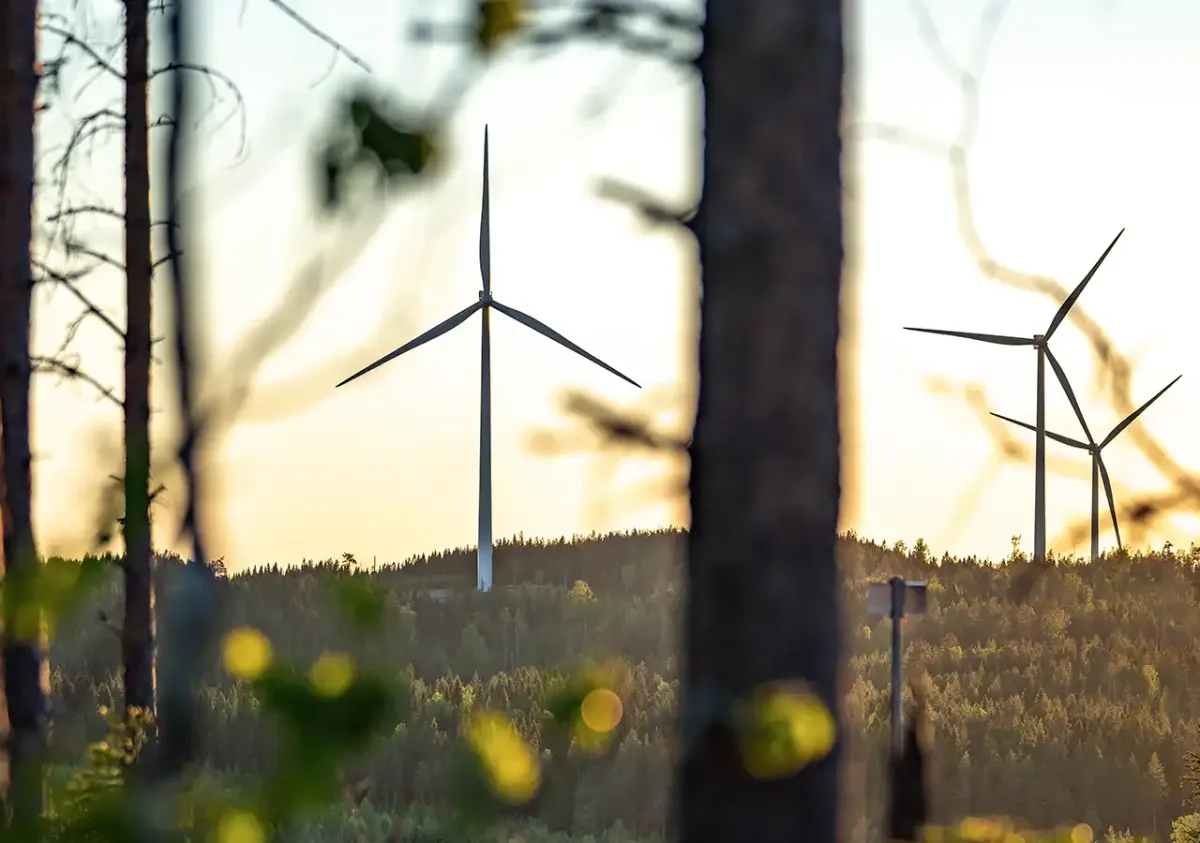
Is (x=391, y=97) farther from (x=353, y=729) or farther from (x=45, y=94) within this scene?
(x=45, y=94)

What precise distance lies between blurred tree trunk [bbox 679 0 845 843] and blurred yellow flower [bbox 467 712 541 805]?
160cm

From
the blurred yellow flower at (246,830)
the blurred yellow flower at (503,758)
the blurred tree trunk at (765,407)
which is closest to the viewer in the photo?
the blurred yellow flower at (503,758)

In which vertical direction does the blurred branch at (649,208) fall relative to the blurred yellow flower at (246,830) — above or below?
above

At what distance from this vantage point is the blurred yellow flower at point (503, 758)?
2514 millimetres

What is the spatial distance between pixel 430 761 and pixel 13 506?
1180 cm

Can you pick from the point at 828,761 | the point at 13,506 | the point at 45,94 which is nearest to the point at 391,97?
the point at 828,761

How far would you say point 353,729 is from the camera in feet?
8.36

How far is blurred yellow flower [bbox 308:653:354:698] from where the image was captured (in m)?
2.58

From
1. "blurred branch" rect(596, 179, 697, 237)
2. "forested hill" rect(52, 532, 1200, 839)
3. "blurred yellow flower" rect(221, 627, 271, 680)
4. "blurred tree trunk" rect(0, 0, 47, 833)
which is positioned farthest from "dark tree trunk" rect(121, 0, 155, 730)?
"blurred yellow flower" rect(221, 627, 271, 680)

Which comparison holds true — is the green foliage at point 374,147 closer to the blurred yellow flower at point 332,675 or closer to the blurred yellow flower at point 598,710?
the blurred yellow flower at point 332,675

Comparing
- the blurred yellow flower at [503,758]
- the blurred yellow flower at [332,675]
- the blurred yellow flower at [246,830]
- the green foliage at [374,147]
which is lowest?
the blurred yellow flower at [246,830]

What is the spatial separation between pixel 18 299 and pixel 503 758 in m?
8.92

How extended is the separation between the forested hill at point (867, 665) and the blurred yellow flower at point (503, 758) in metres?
14.1

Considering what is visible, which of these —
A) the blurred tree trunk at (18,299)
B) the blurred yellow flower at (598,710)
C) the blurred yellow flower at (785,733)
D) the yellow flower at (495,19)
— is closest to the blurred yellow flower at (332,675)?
the blurred yellow flower at (598,710)
